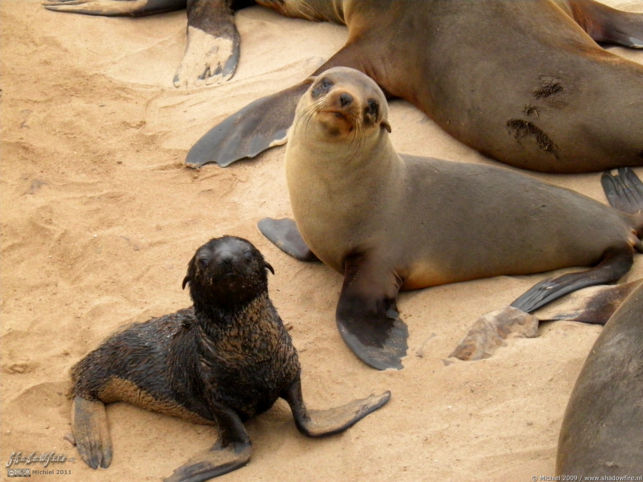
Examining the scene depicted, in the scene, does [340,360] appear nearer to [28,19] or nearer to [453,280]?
[453,280]

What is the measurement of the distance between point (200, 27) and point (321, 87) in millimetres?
3140

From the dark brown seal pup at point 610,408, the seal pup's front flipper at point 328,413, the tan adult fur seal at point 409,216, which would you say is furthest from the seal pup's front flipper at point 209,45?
the dark brown seal pup at point 610,408

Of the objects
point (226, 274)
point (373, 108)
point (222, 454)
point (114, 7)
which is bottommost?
point (114, 7)

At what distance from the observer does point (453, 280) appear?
199 inches

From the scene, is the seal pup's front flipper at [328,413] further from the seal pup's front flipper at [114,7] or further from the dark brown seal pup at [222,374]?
the seal pup's front flipper at [114,7]

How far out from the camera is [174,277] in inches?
208

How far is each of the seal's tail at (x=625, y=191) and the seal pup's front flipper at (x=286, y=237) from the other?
165cm

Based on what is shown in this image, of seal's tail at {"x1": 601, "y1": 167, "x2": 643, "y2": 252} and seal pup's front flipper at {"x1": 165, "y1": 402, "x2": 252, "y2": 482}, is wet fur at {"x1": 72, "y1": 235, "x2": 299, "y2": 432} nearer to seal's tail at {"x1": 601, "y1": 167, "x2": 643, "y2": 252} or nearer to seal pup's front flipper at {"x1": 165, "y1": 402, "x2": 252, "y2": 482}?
seal pup's front flipper at {"x1": 165, "y1": 402, "x2": 252, "y2": 482}

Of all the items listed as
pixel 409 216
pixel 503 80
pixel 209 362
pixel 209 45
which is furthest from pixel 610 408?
pixel 209 45

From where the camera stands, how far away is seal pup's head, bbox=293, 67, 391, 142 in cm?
482

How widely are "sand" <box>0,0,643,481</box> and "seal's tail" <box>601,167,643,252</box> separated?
8cm

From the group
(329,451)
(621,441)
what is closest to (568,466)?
(621,441)

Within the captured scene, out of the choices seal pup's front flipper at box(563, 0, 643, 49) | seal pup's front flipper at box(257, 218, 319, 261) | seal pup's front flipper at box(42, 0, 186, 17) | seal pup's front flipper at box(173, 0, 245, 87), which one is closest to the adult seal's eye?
seal pup's front flipper at box(257, 218, 319, 261)

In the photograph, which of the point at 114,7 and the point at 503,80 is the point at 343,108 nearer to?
the point at 503,80
